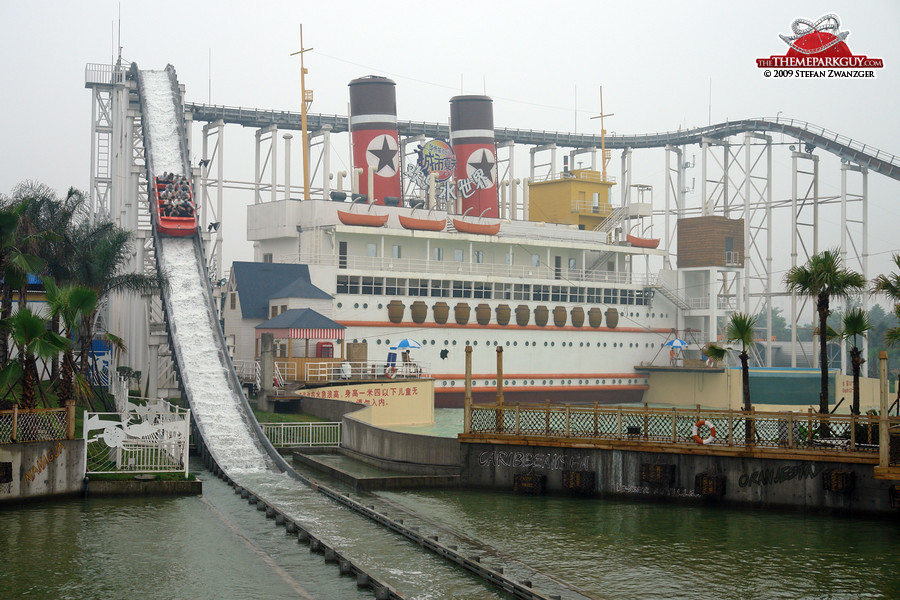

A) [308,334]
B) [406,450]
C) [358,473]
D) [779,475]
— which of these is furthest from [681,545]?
[308,334]

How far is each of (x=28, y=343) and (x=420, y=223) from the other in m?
32.1

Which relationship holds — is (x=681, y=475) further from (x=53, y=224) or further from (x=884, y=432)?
(x=53, y=224)

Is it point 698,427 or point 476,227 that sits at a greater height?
point 476,227

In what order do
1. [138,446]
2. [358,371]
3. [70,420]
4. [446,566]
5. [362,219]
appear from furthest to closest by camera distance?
[362,219] → [358,371] → [138,446] → [70,420] → [446,566]

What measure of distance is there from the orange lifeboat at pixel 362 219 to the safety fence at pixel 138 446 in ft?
83.9

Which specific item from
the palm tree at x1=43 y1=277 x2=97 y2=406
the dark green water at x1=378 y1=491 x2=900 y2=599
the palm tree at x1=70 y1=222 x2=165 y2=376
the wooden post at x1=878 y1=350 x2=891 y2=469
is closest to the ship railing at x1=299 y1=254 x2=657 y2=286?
the palm tree at x1=70 y1=222 x2=165 y2=376

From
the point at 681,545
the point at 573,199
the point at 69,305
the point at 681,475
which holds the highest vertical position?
the point at 573,199

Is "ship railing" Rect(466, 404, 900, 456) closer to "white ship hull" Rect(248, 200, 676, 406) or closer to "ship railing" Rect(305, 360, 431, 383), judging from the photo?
"ship railing" Rect(305, 360, 431, 383)

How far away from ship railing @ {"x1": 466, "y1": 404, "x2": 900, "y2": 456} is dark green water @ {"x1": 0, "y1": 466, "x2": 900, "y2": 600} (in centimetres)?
175

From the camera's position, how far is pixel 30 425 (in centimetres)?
2339

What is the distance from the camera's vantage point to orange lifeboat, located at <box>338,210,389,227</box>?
52156 mm

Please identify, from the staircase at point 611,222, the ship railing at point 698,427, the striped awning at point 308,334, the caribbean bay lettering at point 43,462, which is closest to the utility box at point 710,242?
the staircase at point 611,222

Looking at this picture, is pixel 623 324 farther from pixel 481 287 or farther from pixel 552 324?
pixel 481 287

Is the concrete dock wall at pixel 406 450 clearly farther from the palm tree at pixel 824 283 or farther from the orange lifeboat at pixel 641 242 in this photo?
the orange lifeboat at pixel 641 242
